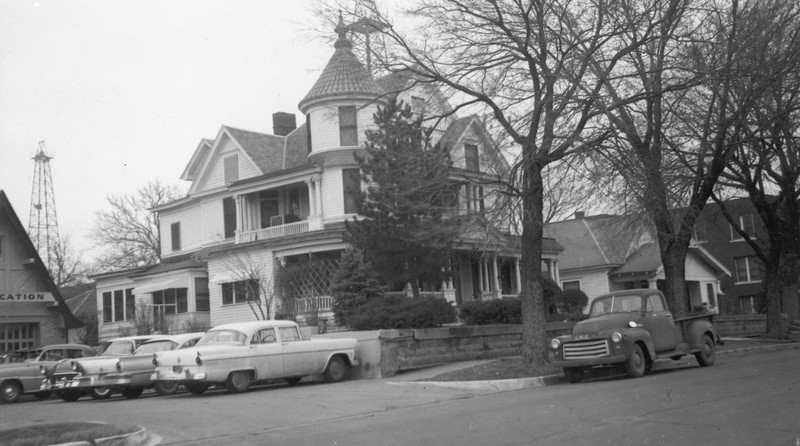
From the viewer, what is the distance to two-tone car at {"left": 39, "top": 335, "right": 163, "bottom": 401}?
1955 centimetres

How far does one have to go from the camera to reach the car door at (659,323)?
18719 millimetres

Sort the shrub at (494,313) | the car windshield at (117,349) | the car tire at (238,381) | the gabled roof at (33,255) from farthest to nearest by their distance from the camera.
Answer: the gabled roof at (33,255), the shrub at (494,313), the car windshield at (117,349), the car tire at (238,381)

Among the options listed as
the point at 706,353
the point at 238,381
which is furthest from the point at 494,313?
the point at 238,381

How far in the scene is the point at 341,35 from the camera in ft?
61.6

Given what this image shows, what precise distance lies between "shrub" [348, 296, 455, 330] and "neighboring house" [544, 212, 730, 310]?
2297 centimetres

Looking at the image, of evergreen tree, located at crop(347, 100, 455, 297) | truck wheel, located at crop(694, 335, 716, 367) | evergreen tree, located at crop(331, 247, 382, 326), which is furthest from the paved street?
evergreen tree, located at crop(331, 247, 382, 326)

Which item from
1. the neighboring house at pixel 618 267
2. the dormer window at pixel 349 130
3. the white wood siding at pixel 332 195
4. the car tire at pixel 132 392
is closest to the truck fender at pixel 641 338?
the car tire at pixel 132 392

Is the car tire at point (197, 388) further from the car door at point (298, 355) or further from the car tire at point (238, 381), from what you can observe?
the car door at point (298, 355)

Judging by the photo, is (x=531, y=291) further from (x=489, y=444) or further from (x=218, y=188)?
(x=218, y=188)

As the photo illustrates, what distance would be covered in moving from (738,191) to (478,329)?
14.7 m

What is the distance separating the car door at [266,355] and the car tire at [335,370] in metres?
1.54

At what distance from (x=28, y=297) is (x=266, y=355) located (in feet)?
52.6

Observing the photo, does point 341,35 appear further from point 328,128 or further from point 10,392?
point 328,128

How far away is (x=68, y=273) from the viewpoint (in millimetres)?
77312
